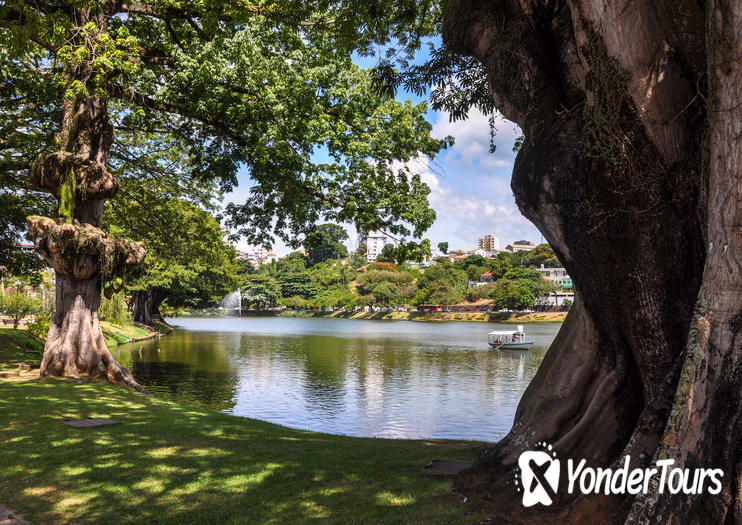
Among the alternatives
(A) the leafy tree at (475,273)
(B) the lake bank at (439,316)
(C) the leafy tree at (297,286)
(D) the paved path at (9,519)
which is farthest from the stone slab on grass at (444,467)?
(C) the leafy tree at (297,286)

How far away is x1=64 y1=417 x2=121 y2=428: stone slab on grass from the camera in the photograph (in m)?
8.41

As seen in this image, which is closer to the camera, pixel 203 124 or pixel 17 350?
pixel 203 124

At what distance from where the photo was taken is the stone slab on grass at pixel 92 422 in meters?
8.41

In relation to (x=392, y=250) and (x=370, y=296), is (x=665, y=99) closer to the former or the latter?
(x=392, y=250)

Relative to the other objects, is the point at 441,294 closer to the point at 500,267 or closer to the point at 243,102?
the point at 500,267

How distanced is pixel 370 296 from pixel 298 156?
369 ft

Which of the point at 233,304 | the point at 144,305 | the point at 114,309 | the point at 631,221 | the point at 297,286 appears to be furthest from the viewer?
the point at 233,304

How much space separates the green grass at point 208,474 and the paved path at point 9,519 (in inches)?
5.9

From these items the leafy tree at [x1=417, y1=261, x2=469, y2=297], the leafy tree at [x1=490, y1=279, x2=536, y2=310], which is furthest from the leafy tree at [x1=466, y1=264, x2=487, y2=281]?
the leafy tree at [x1=490, y1=279, x2=536, y2=310]

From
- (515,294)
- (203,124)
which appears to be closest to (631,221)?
(203,124)

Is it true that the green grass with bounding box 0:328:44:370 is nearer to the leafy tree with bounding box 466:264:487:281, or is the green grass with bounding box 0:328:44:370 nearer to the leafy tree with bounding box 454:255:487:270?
the leafy tree with bounding box 466:264:487:281

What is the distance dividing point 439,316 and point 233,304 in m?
60.7

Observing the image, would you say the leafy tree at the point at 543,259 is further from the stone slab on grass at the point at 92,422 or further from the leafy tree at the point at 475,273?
the stone slab on grass at the point at 92,422

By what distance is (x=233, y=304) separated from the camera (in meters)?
141
